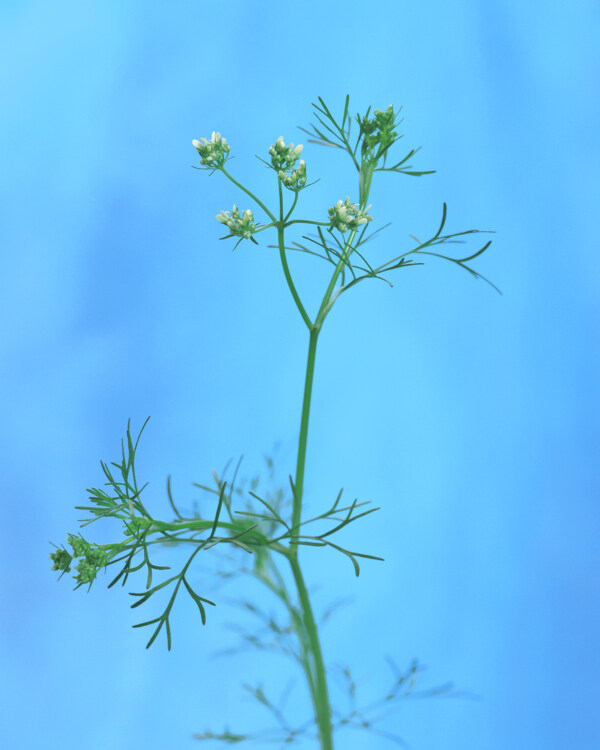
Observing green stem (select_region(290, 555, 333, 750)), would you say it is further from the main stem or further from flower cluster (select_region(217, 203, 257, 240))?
flower cluster (select_region(217, 203, 257, 240))

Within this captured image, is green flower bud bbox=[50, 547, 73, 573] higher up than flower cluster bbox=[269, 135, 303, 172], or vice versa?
flower cluster bbox=[269, 135, 303, 172]

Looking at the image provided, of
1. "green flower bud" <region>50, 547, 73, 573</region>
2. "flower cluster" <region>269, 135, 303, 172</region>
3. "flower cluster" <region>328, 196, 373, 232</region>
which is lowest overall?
"green flower bud" <region>50, 547, 73, 573</region>

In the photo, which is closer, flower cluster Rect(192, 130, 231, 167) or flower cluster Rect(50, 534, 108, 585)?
flower cluster Rect(50, 534, 108, 585)

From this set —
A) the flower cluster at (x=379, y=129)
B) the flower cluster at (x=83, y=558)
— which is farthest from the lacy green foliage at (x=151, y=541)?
the flower cluster at (x=379, y=129)

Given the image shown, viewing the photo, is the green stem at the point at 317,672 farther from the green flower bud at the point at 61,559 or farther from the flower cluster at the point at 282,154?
the flower cluster at the point at 282,154

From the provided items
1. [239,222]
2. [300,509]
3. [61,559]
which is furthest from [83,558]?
[239,222]

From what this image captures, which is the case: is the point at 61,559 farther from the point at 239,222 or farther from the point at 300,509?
the point at 239,222

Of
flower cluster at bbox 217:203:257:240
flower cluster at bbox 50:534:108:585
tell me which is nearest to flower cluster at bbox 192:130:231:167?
flower cluster at bbox 217:203:257:240

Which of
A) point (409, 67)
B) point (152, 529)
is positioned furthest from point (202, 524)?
point (409, 67)
